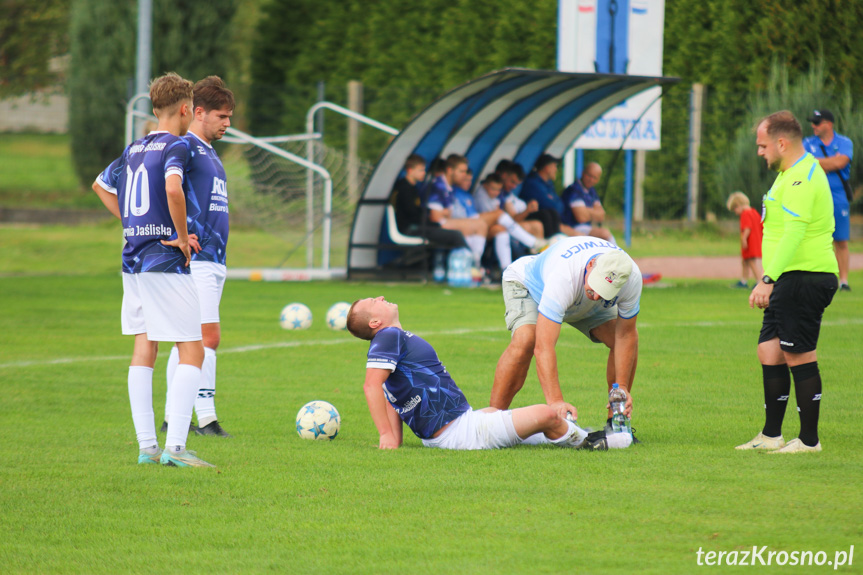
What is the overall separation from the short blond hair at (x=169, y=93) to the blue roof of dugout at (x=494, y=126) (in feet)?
30.9

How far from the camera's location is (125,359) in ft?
31.9

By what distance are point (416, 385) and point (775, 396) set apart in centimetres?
204

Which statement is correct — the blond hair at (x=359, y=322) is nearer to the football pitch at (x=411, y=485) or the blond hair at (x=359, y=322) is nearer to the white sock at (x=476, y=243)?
the football pitch at (x=411, y=485)

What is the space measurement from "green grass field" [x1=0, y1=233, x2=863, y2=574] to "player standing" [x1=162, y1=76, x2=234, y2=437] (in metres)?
0.41

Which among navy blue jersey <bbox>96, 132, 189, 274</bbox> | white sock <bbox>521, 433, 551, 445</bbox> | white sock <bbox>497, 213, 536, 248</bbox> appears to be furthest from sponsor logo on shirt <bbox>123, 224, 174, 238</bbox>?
white sock <bbox>497, 213, 536, 248</bbox>

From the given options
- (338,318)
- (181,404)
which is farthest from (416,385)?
(338,318)

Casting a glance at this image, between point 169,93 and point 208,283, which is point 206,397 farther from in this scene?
point 169,93

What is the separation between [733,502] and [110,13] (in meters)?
24.9

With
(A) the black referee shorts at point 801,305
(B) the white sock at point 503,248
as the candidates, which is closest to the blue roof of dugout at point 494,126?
(B) the white sock at point 503,248

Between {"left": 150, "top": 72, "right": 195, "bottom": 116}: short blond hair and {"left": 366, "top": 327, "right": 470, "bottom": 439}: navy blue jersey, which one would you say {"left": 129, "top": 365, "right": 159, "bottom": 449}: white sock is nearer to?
{"left": 366, "top": 327, "right": 470, "bottom": 439}: navy blue jersey

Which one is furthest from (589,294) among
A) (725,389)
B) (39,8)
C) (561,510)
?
(39,8)

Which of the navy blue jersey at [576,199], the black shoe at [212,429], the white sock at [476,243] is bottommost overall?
the black shoe at [212,429]

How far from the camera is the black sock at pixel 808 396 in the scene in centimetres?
593

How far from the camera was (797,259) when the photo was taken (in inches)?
232
